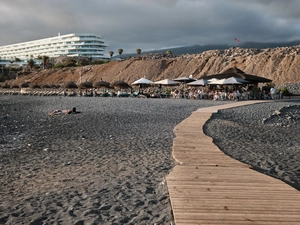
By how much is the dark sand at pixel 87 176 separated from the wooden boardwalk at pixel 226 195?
31cm

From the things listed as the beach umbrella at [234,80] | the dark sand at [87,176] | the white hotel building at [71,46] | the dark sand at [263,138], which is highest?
the white hotel building at [71,46]

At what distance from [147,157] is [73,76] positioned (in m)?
67.6

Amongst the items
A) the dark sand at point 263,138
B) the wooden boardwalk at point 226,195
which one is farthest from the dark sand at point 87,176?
the dark sand at point 263,138

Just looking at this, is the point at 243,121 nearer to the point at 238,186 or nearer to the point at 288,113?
the point at 288,113

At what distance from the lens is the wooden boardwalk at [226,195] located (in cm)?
326

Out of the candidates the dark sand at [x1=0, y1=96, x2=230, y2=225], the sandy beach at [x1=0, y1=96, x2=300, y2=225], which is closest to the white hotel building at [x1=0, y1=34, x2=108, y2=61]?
the sandy beach at [x1=0, y1=96, x2=300, y2=225]

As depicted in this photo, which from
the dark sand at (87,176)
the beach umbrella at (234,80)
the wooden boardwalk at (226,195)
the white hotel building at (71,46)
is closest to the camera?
the wooden boardwalk at (226,195)

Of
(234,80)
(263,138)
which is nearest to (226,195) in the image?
(263,138)

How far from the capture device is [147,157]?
673 cm

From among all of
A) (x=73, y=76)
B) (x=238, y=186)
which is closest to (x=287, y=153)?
(x=238, y=186)

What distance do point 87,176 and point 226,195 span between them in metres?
2.57

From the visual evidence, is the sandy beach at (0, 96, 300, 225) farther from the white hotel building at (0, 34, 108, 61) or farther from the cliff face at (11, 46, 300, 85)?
the white hotel building at (0, 34, 108, 61)

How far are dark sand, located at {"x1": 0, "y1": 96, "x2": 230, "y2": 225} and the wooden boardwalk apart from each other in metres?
0.31

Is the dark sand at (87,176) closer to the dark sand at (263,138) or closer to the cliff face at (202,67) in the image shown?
the dark sand at (263,138)
